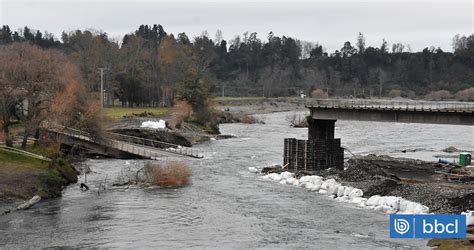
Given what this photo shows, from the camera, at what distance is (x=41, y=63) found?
2724 inches

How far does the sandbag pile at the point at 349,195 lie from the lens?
147ft

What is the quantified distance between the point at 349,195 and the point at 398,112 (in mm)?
14352

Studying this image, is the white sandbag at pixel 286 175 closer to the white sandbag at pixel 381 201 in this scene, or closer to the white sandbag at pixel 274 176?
the white sandbag at pixel 274 176

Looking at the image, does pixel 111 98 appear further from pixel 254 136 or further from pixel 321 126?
pixel 321 126

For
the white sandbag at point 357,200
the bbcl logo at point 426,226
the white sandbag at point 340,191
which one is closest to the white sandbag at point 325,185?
the white sandbag at point 340,191

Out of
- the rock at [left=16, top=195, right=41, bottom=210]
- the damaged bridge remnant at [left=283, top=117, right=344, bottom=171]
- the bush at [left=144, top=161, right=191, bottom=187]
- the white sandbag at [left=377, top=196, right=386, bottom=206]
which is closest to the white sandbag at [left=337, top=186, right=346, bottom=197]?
the white sandbag at [left=377, top=196, right=386, bottom=206]

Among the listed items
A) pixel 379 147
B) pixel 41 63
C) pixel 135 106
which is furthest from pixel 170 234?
pixel 135 106

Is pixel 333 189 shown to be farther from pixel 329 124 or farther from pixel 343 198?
pixel 329 124

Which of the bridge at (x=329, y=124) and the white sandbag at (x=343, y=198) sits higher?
the bridge at (x=329, y=124)

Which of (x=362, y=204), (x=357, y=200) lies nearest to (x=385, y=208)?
(x=362, y=204)

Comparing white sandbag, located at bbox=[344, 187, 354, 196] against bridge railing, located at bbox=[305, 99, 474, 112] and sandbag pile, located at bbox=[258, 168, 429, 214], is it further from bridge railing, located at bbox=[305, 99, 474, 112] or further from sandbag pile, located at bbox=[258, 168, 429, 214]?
bridge railing, located at bbox=[305, 99, 474, 112]

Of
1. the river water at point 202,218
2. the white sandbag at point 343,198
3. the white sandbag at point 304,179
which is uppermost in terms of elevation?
the white sandbag at point 304,179

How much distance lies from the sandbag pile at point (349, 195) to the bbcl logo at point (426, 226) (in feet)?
16.9

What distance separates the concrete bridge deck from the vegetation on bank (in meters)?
26.1
